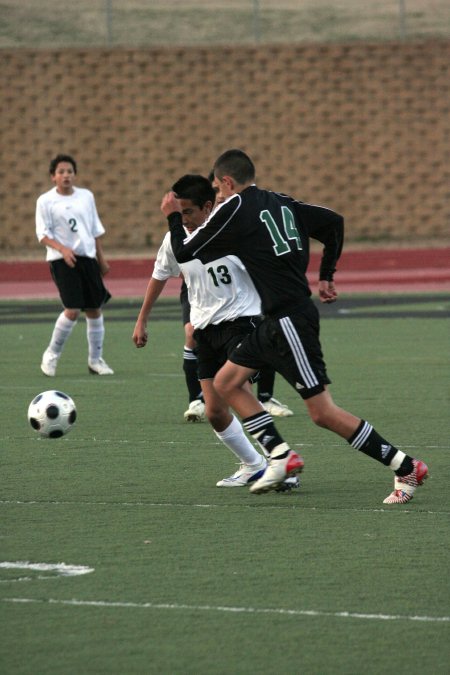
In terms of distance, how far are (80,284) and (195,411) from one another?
3596 mm

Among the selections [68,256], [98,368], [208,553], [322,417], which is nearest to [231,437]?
[322,417]

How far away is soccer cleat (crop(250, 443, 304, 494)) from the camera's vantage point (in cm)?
785

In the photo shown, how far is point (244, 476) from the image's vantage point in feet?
27.7

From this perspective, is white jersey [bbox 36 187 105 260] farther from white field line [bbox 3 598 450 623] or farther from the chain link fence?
the chain link fence

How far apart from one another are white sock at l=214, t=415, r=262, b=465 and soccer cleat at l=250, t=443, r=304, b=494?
1.46ft

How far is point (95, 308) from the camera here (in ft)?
47.4

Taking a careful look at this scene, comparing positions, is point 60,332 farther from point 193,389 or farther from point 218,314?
point 218,314

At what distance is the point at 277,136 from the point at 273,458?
1156 inches

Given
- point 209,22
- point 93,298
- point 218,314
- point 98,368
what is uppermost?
point 209,22

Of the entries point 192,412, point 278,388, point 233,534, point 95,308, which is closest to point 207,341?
point 233,534

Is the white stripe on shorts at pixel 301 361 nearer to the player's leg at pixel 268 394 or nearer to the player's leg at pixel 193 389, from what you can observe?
the player's leg at pixel 268 394

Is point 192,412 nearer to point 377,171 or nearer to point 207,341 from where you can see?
point 207,341

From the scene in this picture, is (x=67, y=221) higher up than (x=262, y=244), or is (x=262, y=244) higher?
(x=262, y=244)

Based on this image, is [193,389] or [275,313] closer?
[275,313]
